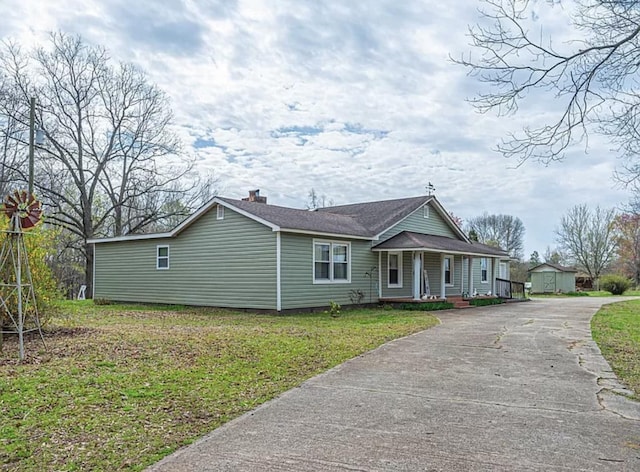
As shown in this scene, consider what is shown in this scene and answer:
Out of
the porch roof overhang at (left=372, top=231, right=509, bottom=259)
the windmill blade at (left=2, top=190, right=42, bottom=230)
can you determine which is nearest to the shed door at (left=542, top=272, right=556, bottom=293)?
the porch roof overhang at (left=372, top=231, right=509, bottom=259)

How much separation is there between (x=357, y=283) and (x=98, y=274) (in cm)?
1181

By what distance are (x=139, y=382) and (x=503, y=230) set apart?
54.9 meters

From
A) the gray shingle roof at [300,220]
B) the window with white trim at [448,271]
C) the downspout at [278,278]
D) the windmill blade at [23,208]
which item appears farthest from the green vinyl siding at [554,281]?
the windmill blade at [23,208]

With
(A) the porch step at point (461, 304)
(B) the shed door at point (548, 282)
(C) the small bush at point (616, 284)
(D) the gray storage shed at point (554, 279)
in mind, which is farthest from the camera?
(B) the shed door at point (548, 282)

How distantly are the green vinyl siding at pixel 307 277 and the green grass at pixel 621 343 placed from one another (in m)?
7.56

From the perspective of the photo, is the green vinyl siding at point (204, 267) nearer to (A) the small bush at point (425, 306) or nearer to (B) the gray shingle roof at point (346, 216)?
(B) the gray shingle roof at point (346, 216)

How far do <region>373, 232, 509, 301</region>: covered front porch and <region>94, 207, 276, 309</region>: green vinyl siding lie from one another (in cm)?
502

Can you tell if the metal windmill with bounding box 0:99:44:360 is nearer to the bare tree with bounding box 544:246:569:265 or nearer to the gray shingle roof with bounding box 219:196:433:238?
the gray shingle roof with bounding box 219:196:433:238

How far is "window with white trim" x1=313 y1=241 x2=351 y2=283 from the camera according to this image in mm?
16688

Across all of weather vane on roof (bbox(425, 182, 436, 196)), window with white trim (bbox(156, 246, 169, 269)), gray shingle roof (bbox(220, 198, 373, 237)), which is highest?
weather vane on roof (bbox(425, 182, 436, 196))

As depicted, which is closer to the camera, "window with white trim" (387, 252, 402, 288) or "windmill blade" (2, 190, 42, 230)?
"windmill blade" (2, 190, 42, 230)

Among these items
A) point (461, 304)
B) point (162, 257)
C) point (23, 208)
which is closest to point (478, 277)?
point (461, 304)

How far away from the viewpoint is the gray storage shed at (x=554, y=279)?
120ft

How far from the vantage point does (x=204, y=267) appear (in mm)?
17656
